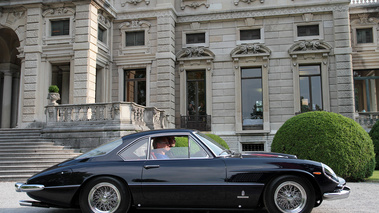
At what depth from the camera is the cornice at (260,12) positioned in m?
18.8

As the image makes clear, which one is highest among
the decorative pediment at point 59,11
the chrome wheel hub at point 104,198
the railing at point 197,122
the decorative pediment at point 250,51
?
the decorative pediment at point 59,11

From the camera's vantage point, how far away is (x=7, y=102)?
72.5ft

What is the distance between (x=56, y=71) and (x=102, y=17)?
4618 mm

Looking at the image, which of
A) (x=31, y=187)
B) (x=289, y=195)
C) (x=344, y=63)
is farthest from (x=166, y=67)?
(x=289, y=195)

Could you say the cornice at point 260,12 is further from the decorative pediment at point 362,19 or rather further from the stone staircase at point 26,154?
the stone staircase at point 26,154

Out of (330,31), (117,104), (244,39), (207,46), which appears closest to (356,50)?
(330,31)

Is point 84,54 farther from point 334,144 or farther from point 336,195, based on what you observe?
point 336,195

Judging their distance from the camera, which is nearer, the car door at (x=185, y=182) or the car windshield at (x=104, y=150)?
the car door at (x=185, y=182)

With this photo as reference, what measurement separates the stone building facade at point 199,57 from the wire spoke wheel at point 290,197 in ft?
→ 43.4

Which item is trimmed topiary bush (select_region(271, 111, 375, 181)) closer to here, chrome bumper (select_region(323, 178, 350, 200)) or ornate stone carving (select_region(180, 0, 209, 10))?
chrome bumper (select_region(323, 178, 350, 200))

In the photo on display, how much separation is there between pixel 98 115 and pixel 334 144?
952 cm

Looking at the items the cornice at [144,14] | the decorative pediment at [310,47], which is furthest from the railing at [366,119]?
the cornice at [144,14]

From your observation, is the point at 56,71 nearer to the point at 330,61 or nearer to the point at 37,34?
the point at 37,34

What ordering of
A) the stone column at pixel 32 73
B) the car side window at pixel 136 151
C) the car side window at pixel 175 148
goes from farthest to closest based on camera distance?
the stone column at pixel 32 73 < the car side window at pixel 136 151 < the car side window at pixel 175 148
